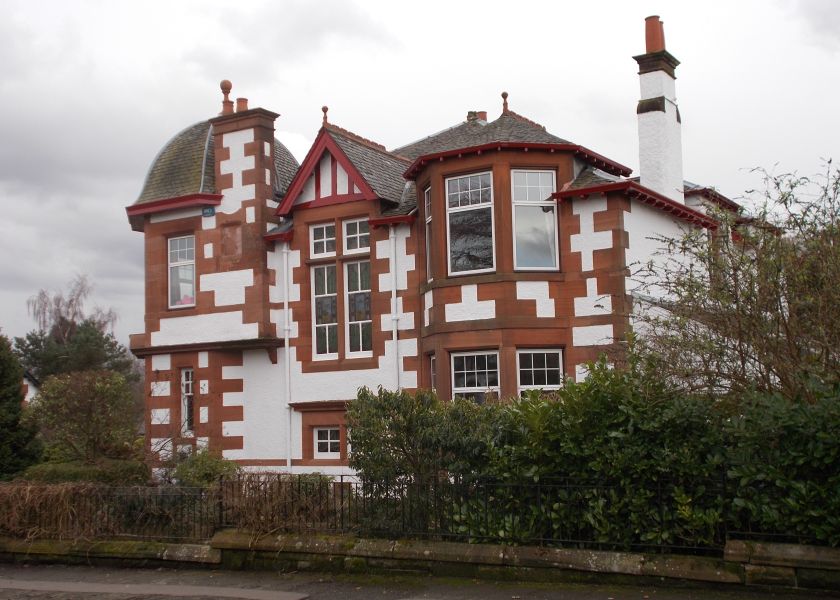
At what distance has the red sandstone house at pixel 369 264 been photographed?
16.1 meters

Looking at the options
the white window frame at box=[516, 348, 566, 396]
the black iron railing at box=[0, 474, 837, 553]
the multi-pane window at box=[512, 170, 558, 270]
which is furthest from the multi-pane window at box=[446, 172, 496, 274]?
the black iron railing at box=[0, 474, 837, 553]

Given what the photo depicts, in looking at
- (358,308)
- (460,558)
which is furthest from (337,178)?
(460,558)

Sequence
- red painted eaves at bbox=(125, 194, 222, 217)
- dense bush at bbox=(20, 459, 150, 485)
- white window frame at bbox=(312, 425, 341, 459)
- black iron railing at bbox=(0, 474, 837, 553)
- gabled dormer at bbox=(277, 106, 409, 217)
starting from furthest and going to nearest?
red painted eaves at bbox=(125, 194, 222, 217), white window frame at bbox=(312, 425, 341, 459), gabled dormer at bbox=(277, 106, 409, 217), dense bush at bbox=(20, 459, 150, 485), black iron railing at bbox=(0, 474, 837, 553)

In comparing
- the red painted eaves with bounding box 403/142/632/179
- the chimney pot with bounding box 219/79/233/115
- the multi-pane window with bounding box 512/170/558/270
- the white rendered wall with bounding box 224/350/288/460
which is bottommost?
the white rendered wall with bounding box 224/350/288/460

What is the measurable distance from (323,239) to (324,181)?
118 centimetres

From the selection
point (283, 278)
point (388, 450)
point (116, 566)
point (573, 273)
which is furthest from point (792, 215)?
point (283, 278)

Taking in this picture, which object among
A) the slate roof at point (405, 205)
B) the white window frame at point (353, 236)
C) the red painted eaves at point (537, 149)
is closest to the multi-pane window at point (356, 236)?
the white window frame at point (353, 236)

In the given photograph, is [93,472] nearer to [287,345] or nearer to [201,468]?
[201,468]

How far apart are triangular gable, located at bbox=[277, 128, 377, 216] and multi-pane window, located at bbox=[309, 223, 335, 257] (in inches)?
19.6

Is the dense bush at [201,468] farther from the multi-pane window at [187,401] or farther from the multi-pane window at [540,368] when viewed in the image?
the multi-pane window at [540,368]

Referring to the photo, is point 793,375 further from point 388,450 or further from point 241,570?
point 241,570

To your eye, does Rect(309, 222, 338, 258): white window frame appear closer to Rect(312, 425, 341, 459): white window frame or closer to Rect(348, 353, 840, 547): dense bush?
Rect(312, 425, 341, 459): white window frame

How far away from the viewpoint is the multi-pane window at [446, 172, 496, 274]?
645 inches

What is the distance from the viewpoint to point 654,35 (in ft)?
61.6
